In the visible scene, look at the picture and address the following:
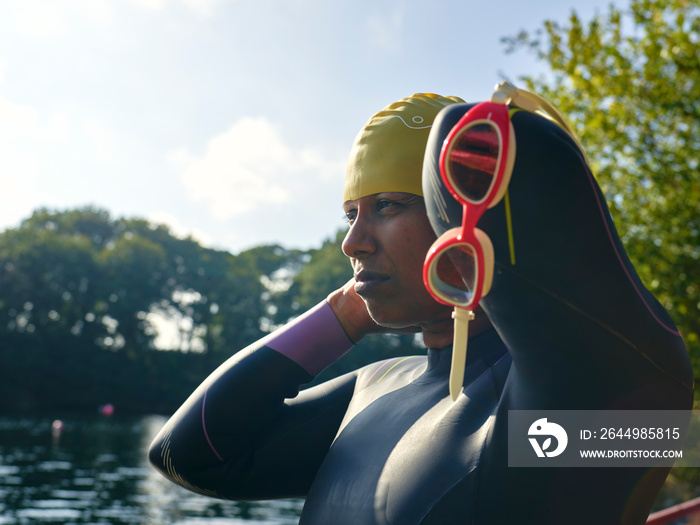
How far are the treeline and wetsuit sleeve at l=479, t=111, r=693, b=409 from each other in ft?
187

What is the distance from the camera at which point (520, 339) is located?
3.61 feet

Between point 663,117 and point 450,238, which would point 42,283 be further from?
point 450,238

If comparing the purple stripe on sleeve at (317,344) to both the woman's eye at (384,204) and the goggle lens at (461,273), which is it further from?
the goggle lens at (461,273)

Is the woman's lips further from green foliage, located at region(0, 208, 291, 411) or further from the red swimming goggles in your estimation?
green foliage, located at region(0, 208, 291, 411)

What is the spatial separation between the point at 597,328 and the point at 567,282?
0.09m

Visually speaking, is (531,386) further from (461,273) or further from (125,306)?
(125,306)

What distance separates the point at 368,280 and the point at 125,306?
6284cm

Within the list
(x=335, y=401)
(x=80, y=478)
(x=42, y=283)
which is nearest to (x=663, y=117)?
(x=335, y=401)

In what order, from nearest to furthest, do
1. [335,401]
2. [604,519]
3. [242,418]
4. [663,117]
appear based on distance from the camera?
[604,519] < [242,418] < [335,401] < [663,117]

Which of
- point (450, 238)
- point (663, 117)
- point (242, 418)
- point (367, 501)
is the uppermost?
point (663, 117)

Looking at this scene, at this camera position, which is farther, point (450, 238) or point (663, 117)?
point (663, 117)

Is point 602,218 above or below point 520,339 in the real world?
above

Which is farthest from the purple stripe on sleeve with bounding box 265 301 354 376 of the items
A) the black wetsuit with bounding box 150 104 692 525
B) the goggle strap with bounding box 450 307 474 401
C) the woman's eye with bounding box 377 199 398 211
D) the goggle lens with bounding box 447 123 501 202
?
the goggle lens with bounding box 447 123 501 202

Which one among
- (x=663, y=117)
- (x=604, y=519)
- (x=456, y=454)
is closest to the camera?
(x=604, y=519)
